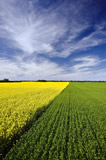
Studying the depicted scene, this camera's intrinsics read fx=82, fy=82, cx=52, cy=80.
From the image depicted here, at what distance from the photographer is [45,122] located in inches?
247

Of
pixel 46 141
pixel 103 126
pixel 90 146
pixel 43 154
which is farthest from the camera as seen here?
pixel 103 126

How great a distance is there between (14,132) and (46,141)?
1.99m

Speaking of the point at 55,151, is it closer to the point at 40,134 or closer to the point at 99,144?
the point at 40,134

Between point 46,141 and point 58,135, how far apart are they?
81 centimetres

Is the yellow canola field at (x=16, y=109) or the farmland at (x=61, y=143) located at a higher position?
the yellow canola field at (x=16, y=109)

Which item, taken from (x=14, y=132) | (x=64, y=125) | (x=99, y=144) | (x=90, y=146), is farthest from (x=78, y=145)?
(x=14, y=132)

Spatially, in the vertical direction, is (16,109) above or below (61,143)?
above

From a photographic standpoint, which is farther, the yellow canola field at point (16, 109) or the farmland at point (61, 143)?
the yellow canola field at point (16, 109)

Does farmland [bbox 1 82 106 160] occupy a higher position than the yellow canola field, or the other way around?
the yellow canola field

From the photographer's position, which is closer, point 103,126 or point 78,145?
point 78,145

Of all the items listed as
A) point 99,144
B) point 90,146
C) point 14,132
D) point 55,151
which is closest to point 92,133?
point 99,144

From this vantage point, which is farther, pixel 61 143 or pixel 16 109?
pixel 16 109

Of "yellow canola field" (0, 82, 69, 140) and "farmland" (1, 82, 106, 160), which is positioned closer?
"farmland" (1, 82, 106, 160)

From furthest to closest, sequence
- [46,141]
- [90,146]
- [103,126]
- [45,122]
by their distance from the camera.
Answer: [45,122], [103,126], [46,141], [90,146]
